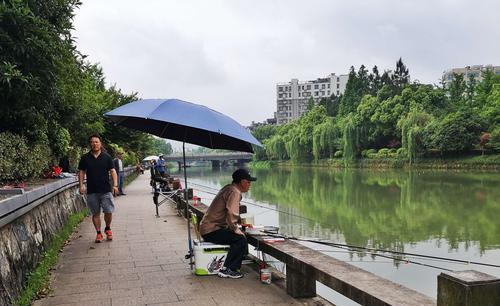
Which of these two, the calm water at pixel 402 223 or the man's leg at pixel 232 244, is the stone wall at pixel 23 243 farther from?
the calm water at pixel 402 223

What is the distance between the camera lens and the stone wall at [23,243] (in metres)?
4.05

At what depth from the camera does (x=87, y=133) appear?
1513cm

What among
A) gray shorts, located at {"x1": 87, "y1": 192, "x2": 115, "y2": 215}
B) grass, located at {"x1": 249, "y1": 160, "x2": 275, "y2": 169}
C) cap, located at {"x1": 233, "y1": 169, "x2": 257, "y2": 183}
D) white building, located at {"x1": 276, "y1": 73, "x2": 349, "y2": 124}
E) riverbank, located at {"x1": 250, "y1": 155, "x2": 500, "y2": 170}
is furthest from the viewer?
white building, located at {"x1": 276, "y1": 73, "x2": 349, "y2": 124}

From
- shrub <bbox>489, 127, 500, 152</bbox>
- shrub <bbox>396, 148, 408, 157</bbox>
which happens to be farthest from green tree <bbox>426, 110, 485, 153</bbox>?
shrub <bbox>396, 148, 408, 157</bbox>

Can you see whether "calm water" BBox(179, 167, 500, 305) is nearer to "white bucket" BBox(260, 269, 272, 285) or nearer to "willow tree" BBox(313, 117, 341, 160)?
"white bucket" BBox(260, 269, 272, 285)

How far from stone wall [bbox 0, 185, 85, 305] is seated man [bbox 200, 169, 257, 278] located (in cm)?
183

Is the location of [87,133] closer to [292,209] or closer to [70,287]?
[292,209]

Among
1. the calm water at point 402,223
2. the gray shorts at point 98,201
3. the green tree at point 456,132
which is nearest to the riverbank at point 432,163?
the green tree at point 456,132

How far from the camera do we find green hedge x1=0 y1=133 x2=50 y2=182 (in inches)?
269

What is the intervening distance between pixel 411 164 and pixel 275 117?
10227cm

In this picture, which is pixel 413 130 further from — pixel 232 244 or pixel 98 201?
pixel 232 244

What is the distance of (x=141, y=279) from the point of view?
4.97 m

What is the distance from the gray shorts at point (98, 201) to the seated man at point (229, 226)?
2308 mm

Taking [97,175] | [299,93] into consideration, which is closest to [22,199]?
[97,175]
